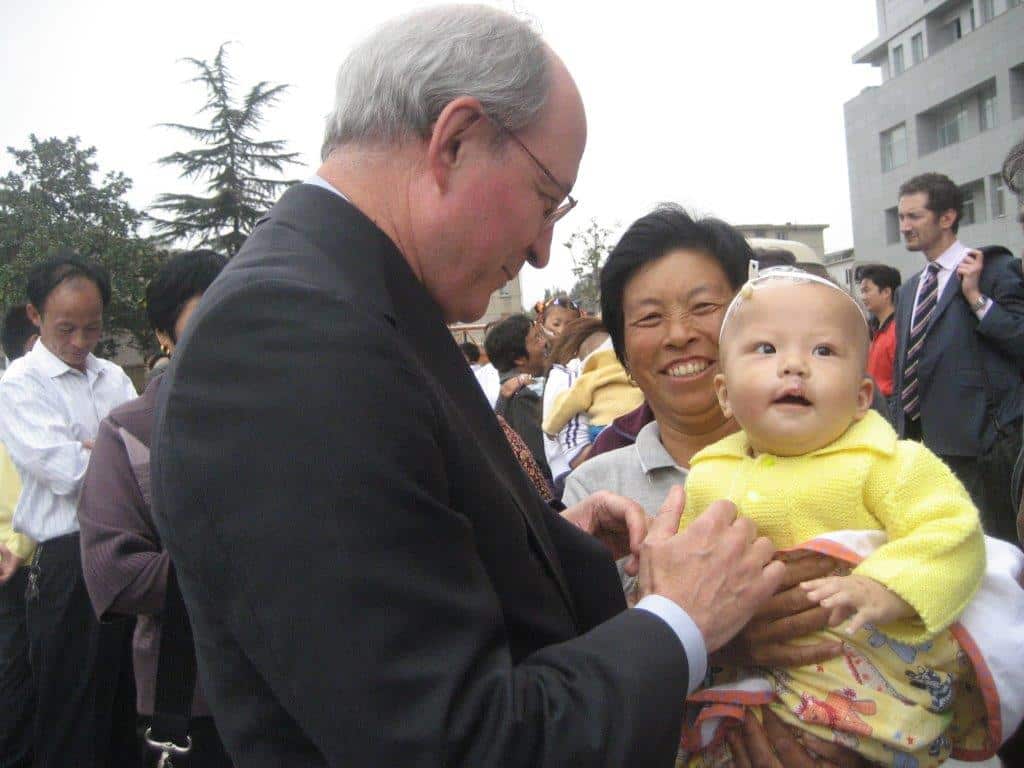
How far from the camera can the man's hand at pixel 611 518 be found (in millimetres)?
1837

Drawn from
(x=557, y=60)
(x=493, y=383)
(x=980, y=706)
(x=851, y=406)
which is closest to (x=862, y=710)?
(x=980, y=706)

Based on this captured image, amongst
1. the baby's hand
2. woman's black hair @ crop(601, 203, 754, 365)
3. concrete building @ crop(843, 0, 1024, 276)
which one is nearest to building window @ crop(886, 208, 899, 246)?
concrete building @ crop(843, 0, 1024, 276)

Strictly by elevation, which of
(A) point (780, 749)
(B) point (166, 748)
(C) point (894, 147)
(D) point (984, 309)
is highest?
(C) point (894, 147)

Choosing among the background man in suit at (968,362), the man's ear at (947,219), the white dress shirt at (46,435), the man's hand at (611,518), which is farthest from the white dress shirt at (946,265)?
the white dress shirt at (46,435)

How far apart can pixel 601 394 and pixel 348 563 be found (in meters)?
3.14

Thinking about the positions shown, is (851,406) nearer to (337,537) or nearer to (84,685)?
(337,537)

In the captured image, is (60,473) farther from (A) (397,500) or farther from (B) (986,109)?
(B) (986,109)

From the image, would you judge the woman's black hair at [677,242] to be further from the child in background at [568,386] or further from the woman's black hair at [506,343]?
the woman's black hair at [506,343]

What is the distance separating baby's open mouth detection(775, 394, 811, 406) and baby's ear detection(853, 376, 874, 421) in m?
0.14

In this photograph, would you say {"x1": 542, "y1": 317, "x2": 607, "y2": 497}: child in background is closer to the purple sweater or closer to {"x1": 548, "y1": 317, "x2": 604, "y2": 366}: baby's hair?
{"x1": 548, "y1": 317, "x2": 604, "y2": 366}: baby's hair

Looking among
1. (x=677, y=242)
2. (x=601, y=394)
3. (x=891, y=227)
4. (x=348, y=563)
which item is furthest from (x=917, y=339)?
(x=891, y=227)

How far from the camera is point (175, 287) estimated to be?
3.12 meters

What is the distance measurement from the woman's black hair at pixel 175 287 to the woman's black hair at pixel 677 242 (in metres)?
1.63

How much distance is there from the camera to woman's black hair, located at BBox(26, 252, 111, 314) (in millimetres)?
3902
